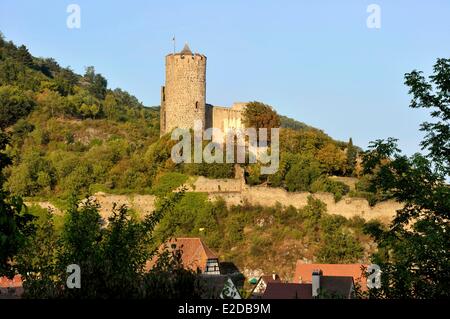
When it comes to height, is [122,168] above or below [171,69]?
below

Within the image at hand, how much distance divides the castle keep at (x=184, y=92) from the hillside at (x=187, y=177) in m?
1.27

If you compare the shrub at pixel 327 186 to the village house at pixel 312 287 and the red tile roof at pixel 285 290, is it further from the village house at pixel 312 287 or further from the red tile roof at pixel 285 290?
the red tile roof at pixel 285 290

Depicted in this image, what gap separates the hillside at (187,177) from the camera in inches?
1387

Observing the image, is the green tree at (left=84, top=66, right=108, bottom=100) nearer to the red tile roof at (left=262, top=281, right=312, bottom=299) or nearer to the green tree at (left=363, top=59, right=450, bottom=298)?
the red tile roof at (left=262, top=281, right=312, bottom=299)

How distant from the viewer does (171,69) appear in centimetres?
4309

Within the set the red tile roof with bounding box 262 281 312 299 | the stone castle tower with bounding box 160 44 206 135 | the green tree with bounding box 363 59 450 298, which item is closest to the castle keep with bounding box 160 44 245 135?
the stone castle tower with bounding box 160 44 206 135

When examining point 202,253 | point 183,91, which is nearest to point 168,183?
point 202,253

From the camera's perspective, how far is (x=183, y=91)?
43.0 m

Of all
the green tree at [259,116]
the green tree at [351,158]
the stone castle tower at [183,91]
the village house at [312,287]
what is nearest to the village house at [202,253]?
the village house at [312,287]

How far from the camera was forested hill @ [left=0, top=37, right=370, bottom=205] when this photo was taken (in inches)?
1564

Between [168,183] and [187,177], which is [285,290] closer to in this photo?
[187,177]

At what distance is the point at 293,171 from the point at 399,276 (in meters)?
27.0

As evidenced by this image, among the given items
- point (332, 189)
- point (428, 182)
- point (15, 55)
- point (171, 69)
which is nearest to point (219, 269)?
point (332, 189)
